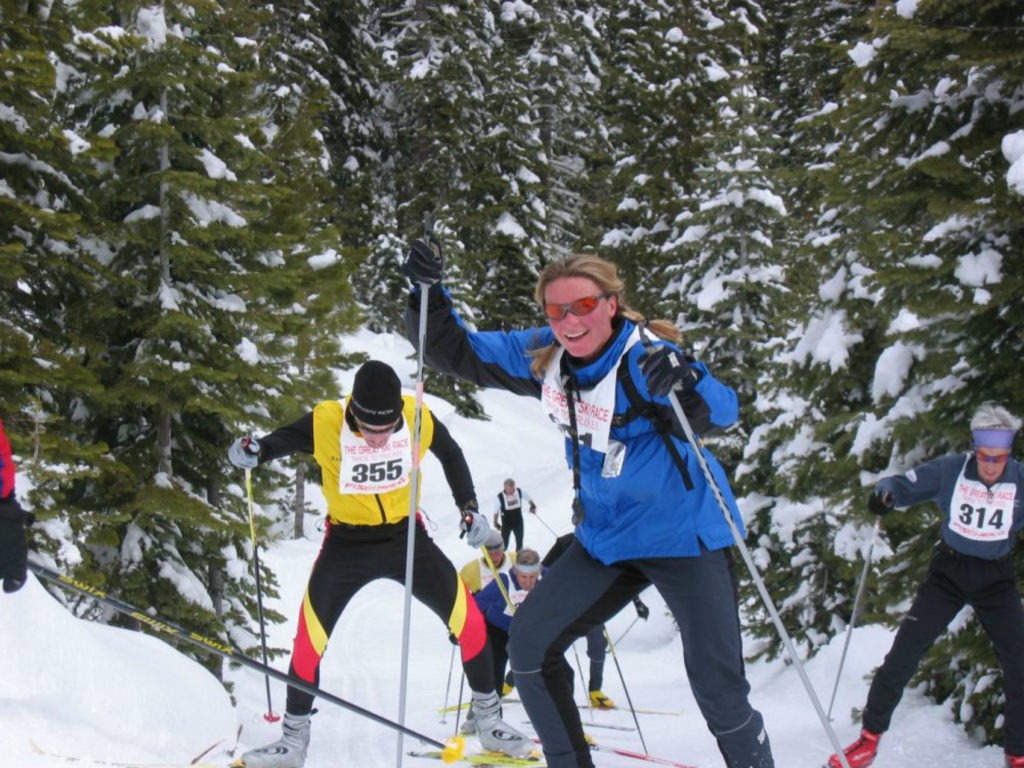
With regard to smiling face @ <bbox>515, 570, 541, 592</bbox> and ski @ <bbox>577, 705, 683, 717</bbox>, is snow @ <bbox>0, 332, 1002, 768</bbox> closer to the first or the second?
ski @ <bbox>577, 705, 683, 717</bbox>

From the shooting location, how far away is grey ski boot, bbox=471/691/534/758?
5.81 m

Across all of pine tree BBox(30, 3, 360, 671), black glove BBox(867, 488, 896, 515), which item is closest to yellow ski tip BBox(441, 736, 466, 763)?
black glove BBox(867, 488, 896, 515)

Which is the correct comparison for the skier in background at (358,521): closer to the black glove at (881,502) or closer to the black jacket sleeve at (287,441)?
the black jacket sleeve at (287,441)

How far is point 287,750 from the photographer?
5293mm

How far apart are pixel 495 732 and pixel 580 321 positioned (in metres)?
3.53

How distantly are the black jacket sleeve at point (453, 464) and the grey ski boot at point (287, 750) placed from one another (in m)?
1.73

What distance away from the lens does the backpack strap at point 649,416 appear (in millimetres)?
3527

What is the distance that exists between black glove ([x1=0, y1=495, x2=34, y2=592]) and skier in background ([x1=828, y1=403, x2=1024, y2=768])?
16.7ft

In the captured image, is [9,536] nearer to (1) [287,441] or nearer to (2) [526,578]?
(1) [287,441]

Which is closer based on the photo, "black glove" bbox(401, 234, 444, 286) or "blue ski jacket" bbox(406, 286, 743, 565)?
"blue ski jacket" bbox(406, 286, 743, 565)

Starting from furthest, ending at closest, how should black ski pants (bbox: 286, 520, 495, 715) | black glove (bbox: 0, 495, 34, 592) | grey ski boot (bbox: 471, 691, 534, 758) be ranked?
grey ski boot (bbox: 471, 691, 534, 758) → black ski pants (bbox: 286, 520, 495, 715) → black glove (bbox: 0, 495, 34, 592)

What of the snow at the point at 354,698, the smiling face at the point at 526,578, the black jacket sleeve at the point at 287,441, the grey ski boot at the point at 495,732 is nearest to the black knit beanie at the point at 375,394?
the black jacket sleeve at the point at 287,441

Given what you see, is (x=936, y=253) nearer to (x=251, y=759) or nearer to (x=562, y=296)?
(x=562, y=296)

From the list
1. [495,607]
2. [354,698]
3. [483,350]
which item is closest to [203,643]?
[483,350]
